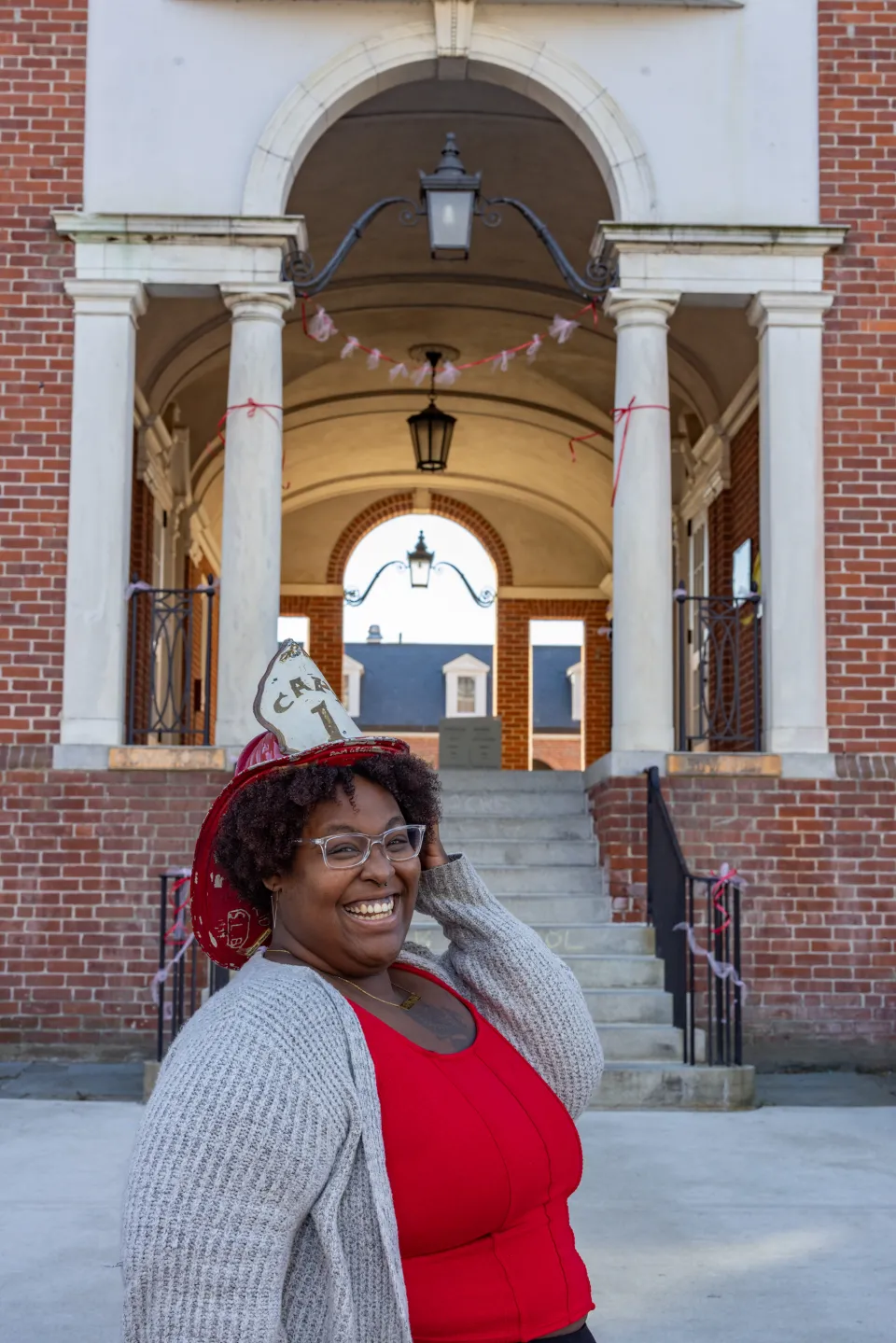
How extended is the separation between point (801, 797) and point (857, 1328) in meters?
4.78

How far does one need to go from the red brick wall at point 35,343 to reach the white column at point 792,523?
3803 millimetres

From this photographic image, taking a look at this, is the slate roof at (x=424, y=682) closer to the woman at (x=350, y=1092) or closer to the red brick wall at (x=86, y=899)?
the red brick wall at (x=86, y=899)

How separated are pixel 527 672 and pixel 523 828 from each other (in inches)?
401

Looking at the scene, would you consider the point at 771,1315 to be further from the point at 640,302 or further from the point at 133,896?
the point at 640,302

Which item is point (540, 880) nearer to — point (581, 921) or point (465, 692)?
point (581, 921)

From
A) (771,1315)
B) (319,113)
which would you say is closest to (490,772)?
(319,113)

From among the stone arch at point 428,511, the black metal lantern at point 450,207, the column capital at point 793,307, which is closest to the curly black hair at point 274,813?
the black metal lantern at point 450,207

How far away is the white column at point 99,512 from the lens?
8.36 meters

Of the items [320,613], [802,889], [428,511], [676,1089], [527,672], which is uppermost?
[428,511]

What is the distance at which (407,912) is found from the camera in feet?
7.49

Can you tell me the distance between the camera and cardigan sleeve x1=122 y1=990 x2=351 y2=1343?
5.80 ft

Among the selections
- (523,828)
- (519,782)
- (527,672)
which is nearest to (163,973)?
(523,828)

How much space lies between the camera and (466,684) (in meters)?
41.9


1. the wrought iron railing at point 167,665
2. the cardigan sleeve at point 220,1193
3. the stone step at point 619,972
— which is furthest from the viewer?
the wrought iron railing at point 167,665
